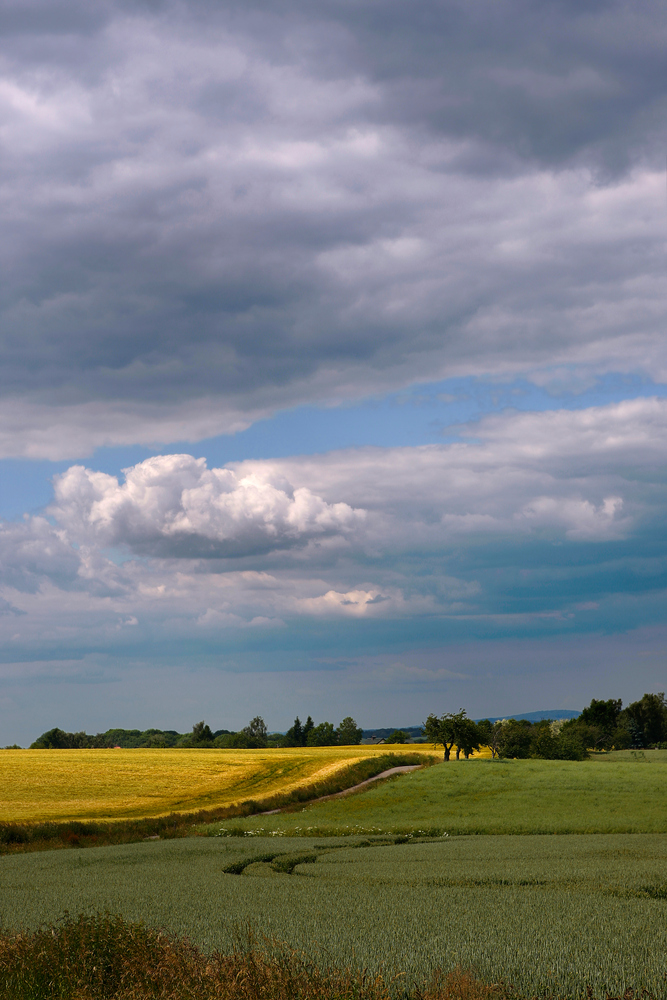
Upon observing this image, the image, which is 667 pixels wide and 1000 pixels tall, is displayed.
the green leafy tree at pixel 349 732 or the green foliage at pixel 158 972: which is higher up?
Answer: the green foliage at pixel 158 972

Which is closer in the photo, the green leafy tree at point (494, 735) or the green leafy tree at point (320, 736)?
the green leafy tree at point (494, 735)

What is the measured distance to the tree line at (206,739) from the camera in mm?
135500

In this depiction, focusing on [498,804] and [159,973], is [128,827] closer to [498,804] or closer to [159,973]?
[498,804]

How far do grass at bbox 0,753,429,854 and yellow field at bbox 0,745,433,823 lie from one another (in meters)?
2.66

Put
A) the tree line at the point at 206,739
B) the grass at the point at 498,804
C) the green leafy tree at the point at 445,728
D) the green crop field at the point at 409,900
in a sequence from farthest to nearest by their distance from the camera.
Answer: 1. the tree line at the point at 206,739
2. the green leafy tree at the point at 445,728
3. the grass at the point at 498,804
4. the green crop field at the point at 409,900

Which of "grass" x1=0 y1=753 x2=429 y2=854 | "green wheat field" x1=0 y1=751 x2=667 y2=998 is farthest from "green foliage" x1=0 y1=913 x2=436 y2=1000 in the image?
"grass" x1=0 y1=753 x2=429 y2=854

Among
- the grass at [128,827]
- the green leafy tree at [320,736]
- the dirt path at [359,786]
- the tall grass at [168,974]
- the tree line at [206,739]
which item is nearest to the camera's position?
the tall grass at [168,974]

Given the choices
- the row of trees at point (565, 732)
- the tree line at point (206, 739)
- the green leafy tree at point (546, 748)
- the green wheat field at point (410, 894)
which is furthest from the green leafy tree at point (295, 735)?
the green wheat field at point (410, 894)

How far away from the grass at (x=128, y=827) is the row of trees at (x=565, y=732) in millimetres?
25974

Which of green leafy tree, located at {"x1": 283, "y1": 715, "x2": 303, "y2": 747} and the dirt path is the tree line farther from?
the dirt path

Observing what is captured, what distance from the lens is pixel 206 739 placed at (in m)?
150

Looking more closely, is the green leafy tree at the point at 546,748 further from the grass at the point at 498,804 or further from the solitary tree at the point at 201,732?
the solitary tree at the point at 201,732

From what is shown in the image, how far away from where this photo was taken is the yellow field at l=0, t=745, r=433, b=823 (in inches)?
1935

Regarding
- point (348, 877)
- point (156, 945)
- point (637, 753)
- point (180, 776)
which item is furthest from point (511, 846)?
point (637, 753)
